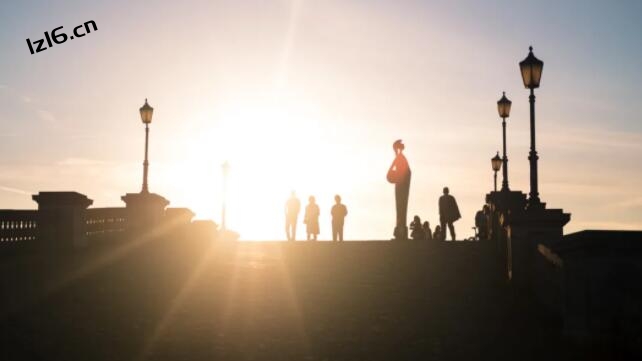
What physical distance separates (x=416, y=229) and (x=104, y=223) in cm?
1134

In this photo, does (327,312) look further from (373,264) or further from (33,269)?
(33,269)

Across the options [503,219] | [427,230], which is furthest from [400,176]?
[427,230]

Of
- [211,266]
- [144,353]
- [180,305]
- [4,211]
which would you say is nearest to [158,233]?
[4,211]

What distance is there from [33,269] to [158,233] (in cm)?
1216

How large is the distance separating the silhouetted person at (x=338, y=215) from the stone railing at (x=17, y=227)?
9805mm

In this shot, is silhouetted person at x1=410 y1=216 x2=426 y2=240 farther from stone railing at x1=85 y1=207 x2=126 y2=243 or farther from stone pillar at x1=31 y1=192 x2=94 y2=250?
stone pillar at x1=31 y1=192 x2=94 y2=250

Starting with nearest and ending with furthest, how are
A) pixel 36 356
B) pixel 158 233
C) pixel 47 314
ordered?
pixel 36 356, pixel 47 314, pixel 158 233

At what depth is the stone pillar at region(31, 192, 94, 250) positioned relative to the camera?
26141mm

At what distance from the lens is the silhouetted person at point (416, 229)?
114ft

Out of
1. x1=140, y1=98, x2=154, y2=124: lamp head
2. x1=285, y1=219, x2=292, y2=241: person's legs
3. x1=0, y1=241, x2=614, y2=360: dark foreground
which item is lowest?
x1=0, y1=241, x2=614, y2=360: dark foreground

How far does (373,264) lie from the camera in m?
21.9

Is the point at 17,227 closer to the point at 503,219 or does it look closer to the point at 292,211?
the point at 292,211

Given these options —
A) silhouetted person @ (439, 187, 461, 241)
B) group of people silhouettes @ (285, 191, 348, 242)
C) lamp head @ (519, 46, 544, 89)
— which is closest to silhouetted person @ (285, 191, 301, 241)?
group of people silhouettes @ (285, 191, 348, 242)

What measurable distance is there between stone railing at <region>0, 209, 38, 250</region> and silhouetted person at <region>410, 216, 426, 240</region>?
46.8ft
